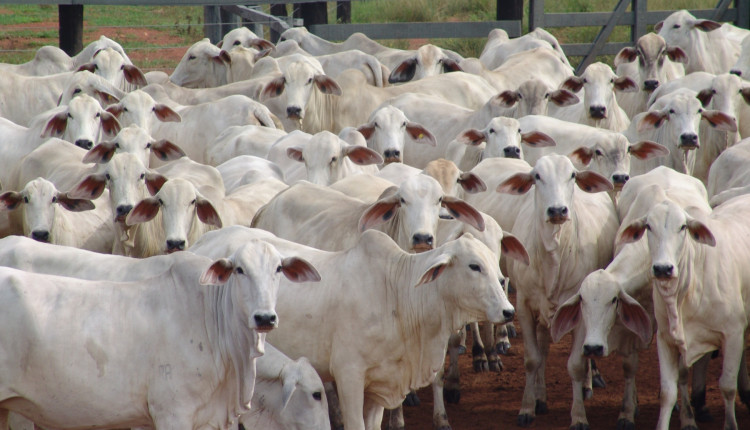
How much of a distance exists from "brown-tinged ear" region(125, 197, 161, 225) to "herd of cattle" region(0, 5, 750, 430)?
0.05 feet

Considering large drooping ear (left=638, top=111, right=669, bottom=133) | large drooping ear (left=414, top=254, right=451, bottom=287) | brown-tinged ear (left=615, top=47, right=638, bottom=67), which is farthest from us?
brown-tinged ear (left=615, top=47, right=638, bottom=67)

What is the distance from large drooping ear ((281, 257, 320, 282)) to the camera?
5492mm

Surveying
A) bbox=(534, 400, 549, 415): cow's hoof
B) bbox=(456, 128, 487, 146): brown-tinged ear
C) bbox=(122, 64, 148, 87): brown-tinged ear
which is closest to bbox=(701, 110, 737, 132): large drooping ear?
bbox=(456, 128, 487, 146): brown-tinged ear

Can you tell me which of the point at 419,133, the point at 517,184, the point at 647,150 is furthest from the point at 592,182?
the point at 419,133

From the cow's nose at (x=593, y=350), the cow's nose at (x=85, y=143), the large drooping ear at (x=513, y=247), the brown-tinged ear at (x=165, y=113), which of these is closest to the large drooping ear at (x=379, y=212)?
the large drooping ear at (x=513, y=247)

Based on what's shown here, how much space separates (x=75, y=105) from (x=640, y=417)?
523 centimetres

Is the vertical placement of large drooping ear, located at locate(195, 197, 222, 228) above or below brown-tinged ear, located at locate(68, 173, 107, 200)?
below

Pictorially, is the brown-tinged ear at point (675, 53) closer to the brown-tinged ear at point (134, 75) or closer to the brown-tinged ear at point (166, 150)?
the brown-tinged ear at point (134, 75)

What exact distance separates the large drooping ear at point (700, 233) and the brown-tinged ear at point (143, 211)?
3288mm

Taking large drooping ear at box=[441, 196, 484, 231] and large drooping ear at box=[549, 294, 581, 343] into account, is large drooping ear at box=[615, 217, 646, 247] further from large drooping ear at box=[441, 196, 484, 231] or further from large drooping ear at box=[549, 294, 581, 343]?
large drooping ear at box=[441, 196, 484, 231]

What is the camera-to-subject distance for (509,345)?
8.73 m

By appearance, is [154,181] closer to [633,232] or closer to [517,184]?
[517,184]

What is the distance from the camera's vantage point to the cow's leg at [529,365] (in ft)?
23.8

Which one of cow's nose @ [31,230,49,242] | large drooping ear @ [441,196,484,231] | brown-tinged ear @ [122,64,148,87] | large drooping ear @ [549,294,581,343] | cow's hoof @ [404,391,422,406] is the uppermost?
brown-tinged ear @ [122,64,148,87]
